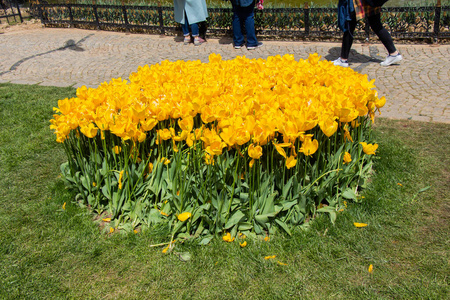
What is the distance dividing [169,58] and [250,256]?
20.8ft

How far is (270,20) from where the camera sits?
948 cm

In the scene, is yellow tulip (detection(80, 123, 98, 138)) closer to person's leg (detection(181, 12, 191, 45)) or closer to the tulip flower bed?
the tulip flower bed

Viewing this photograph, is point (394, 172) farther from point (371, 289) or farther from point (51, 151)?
point (51, 151)

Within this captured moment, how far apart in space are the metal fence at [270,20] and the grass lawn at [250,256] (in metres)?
6.16

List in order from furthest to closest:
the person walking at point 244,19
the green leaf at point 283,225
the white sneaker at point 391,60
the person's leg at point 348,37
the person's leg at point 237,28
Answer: the person's leg at point 237,28, the person walking at point 244,19, the white sneaker at point 391,60, the person's leg at point 348,37, the green leaf at point 283,225

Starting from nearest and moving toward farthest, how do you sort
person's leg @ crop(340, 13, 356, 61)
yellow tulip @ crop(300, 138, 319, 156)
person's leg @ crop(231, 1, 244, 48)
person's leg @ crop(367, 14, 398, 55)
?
1. yellow tulip @ crop(300, 138, 319, 156)
2. person's leg @ crop(367, 14, 398, 55)
3. person's leg @ crop(340, 13, 356, 61)
4. person's leg @ crop(231, 1, 244, 48)

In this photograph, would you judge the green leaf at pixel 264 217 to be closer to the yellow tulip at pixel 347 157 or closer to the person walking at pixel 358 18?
the yellow tulip at pixel 347 157

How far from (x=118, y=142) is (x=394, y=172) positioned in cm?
229

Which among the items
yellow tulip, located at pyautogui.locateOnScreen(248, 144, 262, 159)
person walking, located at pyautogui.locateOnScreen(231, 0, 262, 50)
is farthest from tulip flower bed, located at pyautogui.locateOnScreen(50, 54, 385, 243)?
person walking, located at pyautogui.locateOnScreen(231, 0, 262, 50)

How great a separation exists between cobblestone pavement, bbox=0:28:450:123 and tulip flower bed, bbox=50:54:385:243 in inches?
89.2

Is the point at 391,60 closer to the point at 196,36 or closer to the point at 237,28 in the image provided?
the point at 237,28

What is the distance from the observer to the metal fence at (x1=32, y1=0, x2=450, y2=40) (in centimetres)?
833

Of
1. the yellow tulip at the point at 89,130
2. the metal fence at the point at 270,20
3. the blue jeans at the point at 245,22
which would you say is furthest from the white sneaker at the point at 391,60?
the yellow tulip at the point at 89,130

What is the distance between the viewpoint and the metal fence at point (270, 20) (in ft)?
27.3
